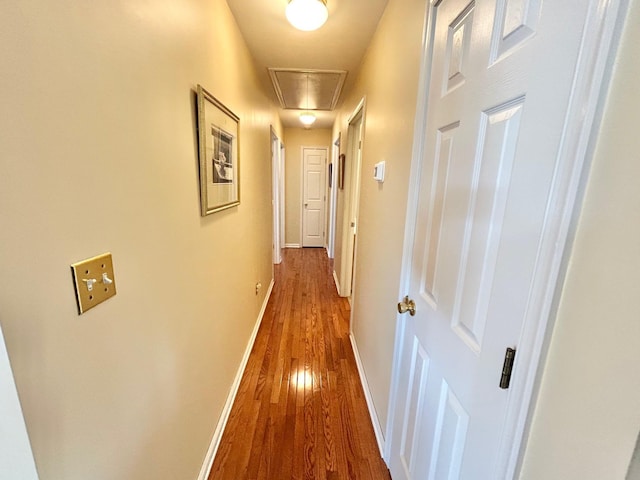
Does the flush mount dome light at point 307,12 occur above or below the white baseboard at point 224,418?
above

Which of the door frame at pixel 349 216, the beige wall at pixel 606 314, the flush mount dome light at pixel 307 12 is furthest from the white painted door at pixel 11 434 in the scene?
the door frame at pixel 349 216

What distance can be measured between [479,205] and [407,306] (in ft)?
1.84

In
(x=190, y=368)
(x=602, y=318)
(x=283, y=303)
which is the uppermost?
(x=602, y=318)

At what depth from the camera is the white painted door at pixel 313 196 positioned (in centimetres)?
554

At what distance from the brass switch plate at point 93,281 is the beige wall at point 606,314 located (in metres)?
0.95

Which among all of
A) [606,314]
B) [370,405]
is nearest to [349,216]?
[370,405]

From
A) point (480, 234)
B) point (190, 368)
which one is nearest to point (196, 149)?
point (190, 368)

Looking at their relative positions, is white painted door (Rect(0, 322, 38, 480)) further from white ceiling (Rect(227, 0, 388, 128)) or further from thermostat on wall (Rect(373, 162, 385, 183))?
white ceiling (Rect(227, 0, 388, 128))

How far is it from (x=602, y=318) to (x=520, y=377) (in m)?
0.20

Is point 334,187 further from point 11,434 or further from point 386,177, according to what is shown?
point 11,434

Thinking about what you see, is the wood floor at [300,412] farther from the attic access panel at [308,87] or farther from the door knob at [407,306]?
the attic access panel at [308,87]

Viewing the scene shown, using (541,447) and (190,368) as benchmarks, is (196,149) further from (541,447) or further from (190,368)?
(541,447)

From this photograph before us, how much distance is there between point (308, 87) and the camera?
2.95 m

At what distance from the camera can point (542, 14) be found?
19.8 inches
